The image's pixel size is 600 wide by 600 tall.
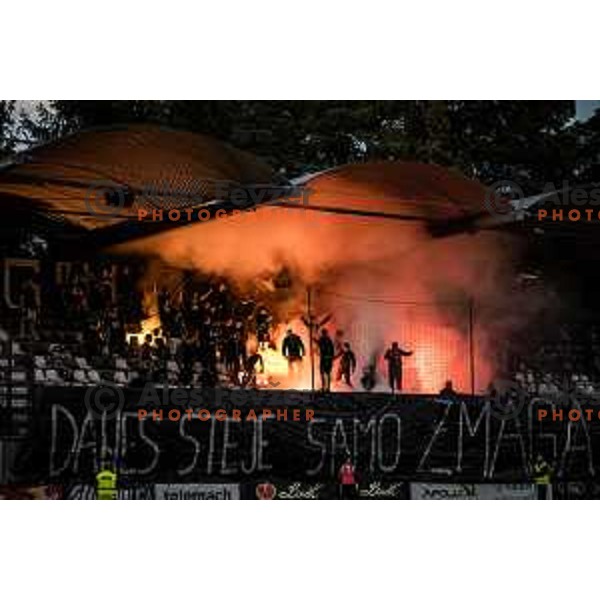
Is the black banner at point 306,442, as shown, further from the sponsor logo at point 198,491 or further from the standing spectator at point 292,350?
the standing spectator at point 292,350

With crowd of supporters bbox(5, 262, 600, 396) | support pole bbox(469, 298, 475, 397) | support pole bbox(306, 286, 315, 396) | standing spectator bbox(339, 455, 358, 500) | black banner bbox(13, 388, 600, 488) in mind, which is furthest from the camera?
support pole bbox(469, 298, 475, 397)

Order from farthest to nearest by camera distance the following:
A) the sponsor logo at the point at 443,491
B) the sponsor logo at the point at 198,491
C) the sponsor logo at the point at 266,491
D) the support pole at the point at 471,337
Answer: the support pole at the point at 471,337, the sponsor logo at the point at 443,491, the sponsor logo at the point at 266,491, the sponsor logo at the point at 198,491

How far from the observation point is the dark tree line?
10.2 metres

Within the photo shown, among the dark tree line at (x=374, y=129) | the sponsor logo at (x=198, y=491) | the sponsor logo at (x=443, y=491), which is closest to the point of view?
the dark tree line at (x=374, y=129)

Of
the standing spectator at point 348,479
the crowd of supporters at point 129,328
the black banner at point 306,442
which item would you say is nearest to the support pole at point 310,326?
the crowd of supporters at point 129,328

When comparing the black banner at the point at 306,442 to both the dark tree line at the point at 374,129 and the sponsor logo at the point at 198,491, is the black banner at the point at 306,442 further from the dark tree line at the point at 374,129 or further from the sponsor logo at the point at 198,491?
the dark tree line at the point at 374,129

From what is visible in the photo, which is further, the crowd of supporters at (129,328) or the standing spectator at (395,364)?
the standing spectator at (395,364)

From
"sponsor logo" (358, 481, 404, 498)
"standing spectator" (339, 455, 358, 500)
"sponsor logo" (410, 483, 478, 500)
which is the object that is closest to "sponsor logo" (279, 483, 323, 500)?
"standing spectator" (339, 455, 358, 500)

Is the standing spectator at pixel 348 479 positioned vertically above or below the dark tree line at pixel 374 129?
below

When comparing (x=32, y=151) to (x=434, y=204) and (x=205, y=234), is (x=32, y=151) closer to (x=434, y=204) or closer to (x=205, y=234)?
(x=205, y=234)

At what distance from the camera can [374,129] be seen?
1064 centimetres

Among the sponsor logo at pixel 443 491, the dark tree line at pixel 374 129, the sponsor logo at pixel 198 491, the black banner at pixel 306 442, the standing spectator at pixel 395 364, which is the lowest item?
the sponsor logo at pixel 443 491

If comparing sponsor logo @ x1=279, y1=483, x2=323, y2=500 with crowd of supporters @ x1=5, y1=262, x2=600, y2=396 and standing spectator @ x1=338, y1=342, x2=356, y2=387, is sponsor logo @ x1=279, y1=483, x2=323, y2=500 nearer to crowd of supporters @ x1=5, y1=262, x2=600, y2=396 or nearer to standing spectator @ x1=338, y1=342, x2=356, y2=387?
crowd of supporters @ x1=5, y1=262, x2=600, y2=396

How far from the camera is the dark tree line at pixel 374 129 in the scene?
10195mm
